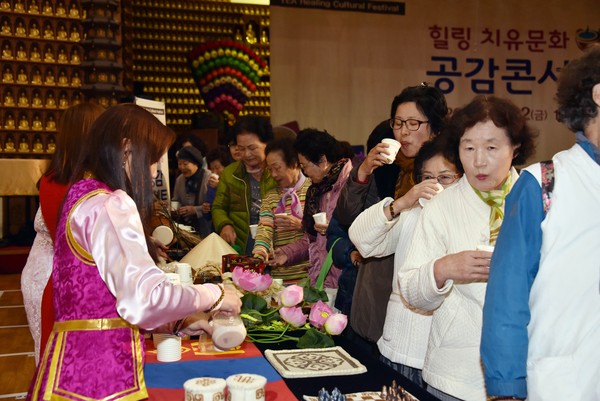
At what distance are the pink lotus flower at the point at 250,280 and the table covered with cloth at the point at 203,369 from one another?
1.20 feet

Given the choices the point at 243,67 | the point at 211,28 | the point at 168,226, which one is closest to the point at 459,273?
the point at 168,226

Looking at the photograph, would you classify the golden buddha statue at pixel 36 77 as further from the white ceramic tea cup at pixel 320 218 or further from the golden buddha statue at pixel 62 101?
the white ceramic tea cup at pixel 320 218

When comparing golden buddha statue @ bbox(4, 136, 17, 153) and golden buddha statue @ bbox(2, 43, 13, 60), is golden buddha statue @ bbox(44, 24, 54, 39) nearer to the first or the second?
golden buddha statue @ bbox(2, 43, 13, 60)

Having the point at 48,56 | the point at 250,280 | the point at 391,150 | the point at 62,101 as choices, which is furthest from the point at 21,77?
the point at 391,150

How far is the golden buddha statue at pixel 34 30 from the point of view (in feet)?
30.2

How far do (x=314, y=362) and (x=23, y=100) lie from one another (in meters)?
8.13

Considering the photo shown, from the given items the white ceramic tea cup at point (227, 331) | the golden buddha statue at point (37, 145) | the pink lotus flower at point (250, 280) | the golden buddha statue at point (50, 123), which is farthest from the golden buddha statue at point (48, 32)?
the white ceramic tea cup at point (227, 331)

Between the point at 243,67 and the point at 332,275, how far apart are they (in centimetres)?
566

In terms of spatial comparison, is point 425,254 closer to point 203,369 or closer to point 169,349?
point 203,369

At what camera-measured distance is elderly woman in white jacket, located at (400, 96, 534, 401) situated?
6.33 feet

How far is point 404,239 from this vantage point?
2404 millimetres

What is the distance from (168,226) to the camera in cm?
411

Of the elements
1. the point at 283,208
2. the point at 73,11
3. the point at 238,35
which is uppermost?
the point at 238,35

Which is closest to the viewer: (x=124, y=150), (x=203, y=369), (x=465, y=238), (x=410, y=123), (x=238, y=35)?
(x=124, y=150)
